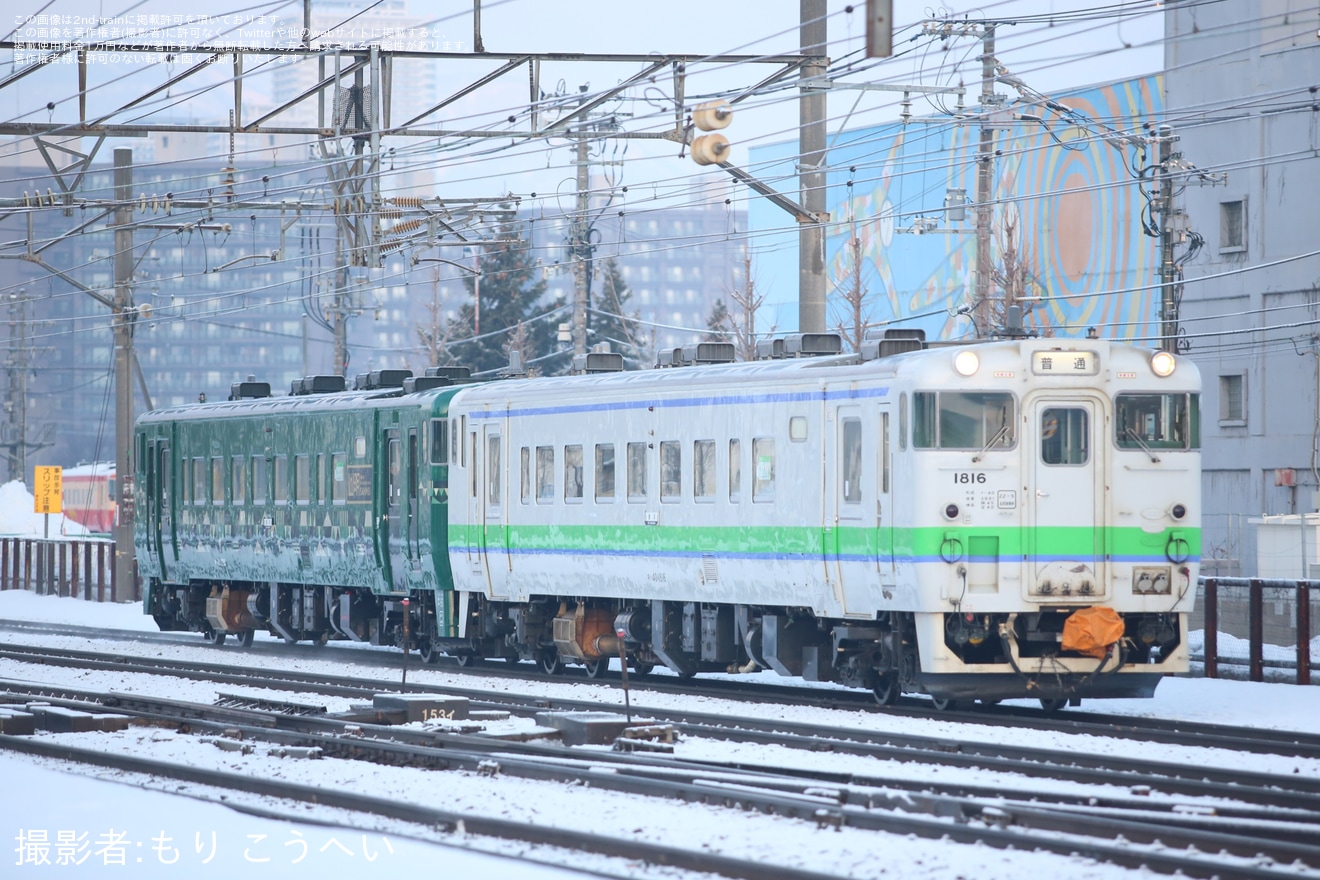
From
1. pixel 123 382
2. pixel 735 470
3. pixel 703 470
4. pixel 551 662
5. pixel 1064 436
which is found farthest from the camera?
pixel 123 382

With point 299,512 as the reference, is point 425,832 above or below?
below

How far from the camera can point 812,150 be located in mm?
22422

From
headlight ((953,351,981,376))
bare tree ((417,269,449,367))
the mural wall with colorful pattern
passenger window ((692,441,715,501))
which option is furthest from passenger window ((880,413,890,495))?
bare tree ((417,269,449,367))

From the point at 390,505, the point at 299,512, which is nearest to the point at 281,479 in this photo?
the point at 299,512

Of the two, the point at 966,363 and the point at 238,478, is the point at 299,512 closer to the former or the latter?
the point at 238,478

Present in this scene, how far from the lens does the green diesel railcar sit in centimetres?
2489

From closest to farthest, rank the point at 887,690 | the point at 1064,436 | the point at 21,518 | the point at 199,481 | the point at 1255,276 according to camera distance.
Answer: the point at 1064,436, the point at 887,690, the point at 199,481, the point at 1255,276, the point at 21,518

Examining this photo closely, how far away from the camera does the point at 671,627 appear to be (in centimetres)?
2086

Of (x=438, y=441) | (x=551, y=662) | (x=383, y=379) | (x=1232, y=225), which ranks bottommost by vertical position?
(x=551, y=662)

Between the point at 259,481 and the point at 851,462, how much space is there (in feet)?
44.7

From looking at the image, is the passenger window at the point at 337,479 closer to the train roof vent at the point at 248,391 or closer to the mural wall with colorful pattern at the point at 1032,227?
the train roof vent at the point at 248,391

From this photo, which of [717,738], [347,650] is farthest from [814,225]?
[347,650]

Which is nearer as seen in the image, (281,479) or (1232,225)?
(281,479)

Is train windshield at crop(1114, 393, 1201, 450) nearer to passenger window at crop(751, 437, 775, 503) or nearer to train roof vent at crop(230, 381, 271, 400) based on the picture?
passenger window at crop(751, 437, 775, 503)
